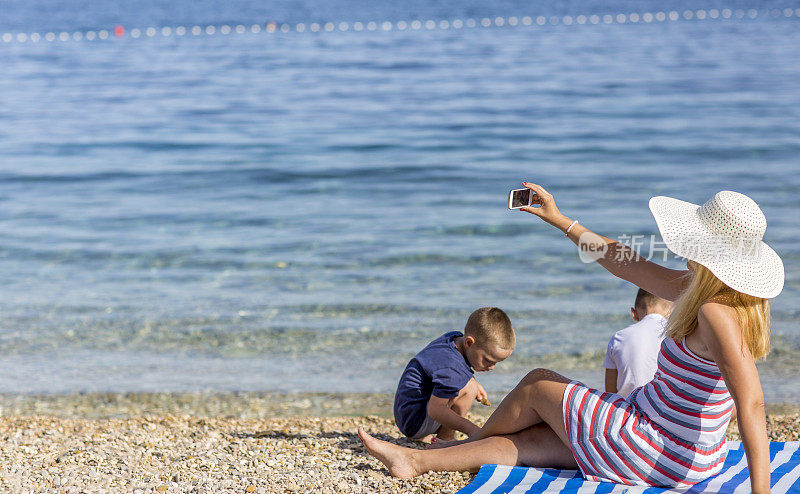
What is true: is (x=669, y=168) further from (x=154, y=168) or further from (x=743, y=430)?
(x=743, y=430)

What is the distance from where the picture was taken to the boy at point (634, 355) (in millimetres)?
4254

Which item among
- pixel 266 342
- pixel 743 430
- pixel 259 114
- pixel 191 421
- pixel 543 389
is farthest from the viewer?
pixel 259 114

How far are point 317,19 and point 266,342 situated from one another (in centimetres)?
5570

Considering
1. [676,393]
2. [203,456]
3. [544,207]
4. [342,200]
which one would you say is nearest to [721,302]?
[676,393]

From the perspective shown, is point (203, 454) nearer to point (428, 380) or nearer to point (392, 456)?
point (392, 456)

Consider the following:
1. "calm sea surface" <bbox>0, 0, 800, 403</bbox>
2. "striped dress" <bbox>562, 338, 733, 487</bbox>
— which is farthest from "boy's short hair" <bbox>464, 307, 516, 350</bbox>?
"calm sea surface" <bbox>0, 0, 800, 403</bbox>

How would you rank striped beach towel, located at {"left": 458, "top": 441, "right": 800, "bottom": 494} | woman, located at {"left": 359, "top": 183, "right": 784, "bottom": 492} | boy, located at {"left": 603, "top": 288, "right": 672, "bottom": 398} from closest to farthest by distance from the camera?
1. woman, located at {"left": 359, "top": 183, "right": 784, "bottom": 492}
2. striped beach towel, located at {"left": 458, "top": 441, "right": 800, "bottom": 494}
3. boy, located at {"left": 603, "top": 288, "right": 672, "bottom": 398}

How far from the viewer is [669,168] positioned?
14.2m

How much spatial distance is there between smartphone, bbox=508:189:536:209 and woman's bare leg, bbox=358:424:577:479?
1.07 meters

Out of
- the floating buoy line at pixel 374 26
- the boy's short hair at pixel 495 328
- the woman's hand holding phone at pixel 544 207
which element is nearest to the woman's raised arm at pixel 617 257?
the woman's hand holding phone at pixel 544 207

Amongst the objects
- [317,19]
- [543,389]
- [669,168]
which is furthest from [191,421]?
[317,19]

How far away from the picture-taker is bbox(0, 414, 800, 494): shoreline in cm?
390

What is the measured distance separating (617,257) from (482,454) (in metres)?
1.13

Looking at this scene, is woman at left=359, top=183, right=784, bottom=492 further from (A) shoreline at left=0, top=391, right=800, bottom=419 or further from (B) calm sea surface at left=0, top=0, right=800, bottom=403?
(B) calm sea surface at left=0, top=0, right=800, bottom=403
